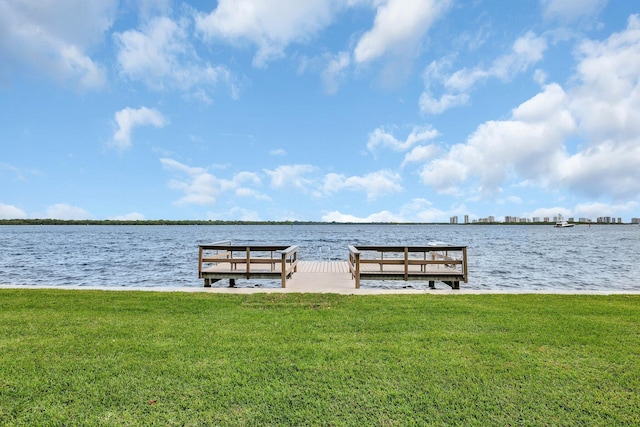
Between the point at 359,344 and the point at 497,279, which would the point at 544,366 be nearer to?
the point at 359,344

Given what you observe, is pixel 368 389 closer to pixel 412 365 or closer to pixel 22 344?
pixel 412 365

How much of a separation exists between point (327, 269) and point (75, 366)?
10300mm

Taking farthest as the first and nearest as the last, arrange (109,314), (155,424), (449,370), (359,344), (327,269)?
(327,269) < (109,314) < (359,344) < (449,370) < (155,424)

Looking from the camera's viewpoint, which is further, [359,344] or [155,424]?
[359,344]

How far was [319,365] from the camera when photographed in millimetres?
4309

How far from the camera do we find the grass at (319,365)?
3391 millimetres

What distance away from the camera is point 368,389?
12.4 ft

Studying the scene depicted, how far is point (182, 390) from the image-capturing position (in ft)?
12.3

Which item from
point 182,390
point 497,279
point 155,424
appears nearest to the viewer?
point 155,424

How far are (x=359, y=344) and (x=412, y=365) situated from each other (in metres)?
0.91

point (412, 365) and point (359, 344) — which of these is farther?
point (359, 344)

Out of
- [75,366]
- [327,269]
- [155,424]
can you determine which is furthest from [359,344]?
[327,269]

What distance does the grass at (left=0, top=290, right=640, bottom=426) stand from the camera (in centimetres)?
339

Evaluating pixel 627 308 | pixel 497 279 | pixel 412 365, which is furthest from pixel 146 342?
pixel 497 279
